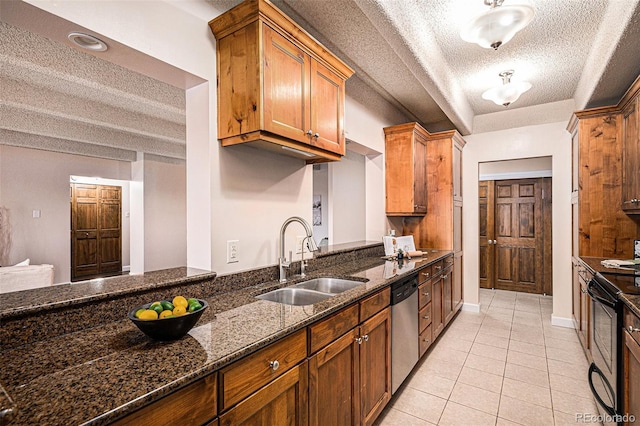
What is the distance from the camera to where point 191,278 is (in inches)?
61.9

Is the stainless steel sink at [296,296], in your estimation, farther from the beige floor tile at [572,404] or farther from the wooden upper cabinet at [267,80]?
the beige floor tile at [572,404]

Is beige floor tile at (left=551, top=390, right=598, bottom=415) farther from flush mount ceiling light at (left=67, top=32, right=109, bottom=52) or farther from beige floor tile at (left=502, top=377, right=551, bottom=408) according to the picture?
A: flush mount ceiling light at (left=67, top=32, right=109, bottom=52)

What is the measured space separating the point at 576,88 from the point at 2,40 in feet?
17.5

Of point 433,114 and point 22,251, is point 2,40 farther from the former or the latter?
point 22,251

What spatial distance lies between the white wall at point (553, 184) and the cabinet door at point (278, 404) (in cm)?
383

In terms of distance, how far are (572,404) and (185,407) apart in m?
2.72

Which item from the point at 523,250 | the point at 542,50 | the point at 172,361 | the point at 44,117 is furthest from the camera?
the point at 523,250

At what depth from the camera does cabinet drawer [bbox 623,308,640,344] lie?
4.83 ft

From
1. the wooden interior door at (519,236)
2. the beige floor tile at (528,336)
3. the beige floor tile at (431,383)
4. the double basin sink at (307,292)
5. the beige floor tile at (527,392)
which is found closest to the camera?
the double basin sink at (307,292)

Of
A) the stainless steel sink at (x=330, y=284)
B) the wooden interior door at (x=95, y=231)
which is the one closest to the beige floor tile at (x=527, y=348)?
the stainless steel sink at (x=330, y=284)

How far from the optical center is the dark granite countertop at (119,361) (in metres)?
0.72

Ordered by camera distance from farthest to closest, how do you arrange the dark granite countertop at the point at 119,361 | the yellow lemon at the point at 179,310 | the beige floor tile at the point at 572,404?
the beige floor tile at the point at 572,404, the yellow lemon at the point at 179,310, the dark granite countertop at the point at 119,361

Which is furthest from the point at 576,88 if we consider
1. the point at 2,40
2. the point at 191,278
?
the point at 2,40

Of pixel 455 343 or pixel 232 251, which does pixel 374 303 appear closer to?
pixel 232 251
